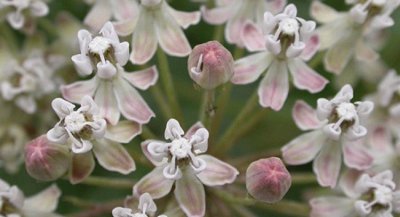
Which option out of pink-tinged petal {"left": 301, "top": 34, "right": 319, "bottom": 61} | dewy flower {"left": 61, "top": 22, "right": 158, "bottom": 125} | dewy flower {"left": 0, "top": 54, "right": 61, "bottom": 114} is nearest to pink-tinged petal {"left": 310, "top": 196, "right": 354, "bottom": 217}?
pink-tinged petal {"left": 301, "top": 34, "right": 319, "bottom": 61}

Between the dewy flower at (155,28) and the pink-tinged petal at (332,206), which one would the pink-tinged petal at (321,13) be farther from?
the pink-tinged petal at (332,206)

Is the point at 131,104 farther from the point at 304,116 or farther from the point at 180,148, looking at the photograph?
the point at 304,116

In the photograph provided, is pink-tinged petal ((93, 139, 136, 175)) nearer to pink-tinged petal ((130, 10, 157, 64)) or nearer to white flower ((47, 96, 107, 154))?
white flower ((47, 96, 107, 154))

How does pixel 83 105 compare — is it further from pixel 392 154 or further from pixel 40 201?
pixel 392 154

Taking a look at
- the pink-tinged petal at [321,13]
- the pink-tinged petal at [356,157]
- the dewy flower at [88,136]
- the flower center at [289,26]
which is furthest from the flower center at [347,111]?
the dewy flower at [88,136]

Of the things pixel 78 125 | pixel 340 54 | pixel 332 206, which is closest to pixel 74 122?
pixel 78 125

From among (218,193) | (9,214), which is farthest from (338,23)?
(9,214)
